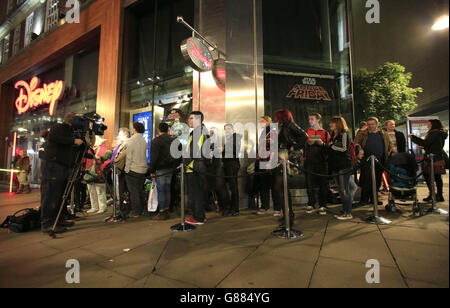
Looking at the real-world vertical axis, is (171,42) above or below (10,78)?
below

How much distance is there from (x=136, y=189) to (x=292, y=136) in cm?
338

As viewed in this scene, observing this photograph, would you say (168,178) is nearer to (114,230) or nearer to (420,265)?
(114,230)

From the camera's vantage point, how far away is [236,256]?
2648 mm

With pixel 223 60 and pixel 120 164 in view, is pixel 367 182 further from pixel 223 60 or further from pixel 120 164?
pixel 120 164

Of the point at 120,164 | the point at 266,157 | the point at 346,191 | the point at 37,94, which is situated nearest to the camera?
the point at 266,157

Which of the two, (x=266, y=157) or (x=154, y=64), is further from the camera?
(x=154, y=64)

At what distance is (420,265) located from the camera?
2.23 meters

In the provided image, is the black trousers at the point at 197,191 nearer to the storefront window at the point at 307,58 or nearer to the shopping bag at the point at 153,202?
the shopping bag at the point at 153,202

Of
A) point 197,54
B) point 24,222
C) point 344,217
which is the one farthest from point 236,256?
point 197,54

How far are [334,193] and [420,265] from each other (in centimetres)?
381

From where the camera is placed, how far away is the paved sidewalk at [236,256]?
6.68 feet

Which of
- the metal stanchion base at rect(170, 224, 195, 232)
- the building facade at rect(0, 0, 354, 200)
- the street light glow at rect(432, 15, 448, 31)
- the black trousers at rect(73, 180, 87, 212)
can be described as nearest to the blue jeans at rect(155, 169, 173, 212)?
the metal stanchion base at rect(170, 224, 195, 232)

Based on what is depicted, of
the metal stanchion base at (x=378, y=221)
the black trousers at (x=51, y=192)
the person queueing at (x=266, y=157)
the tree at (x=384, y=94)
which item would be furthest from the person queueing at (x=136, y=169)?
the tree at (x=384, y=94)
